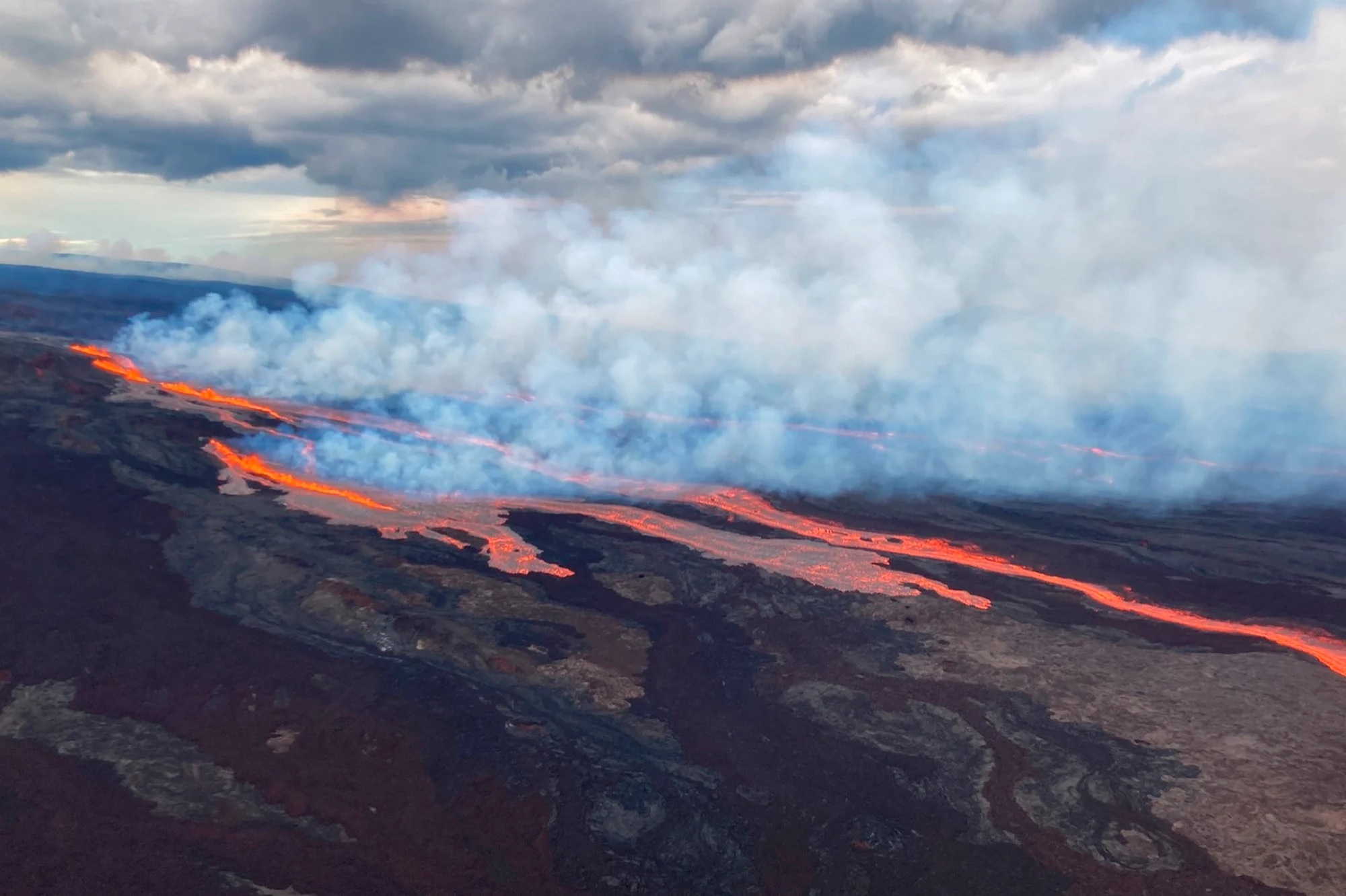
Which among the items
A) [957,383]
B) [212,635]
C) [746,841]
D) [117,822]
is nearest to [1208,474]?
[957,383]

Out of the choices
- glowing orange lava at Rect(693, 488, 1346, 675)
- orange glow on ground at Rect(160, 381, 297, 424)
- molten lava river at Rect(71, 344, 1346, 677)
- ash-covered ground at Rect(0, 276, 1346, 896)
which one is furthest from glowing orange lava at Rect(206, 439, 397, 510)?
glowing orange lava at Rect(693, 488, 1346, 675)

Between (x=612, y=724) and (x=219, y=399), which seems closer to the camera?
(x=612, y=724)

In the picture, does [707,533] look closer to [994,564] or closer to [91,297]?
[994,564]

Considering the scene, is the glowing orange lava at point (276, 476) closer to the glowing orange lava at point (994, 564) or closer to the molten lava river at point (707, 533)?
the molten lava river at point (707, 533)

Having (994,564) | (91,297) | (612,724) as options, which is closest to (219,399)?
(612,724)

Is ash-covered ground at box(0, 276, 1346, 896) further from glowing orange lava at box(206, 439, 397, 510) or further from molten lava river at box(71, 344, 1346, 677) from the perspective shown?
glowing orange lava at box(206, 439, 397, 510)

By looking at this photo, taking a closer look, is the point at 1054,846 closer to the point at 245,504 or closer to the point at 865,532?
the point at 865,532

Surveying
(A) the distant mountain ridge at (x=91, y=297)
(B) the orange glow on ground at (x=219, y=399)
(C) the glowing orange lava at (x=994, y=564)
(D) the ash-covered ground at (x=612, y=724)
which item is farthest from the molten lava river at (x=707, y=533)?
(A) the distant mountain ridge at (x=91, y=297)
